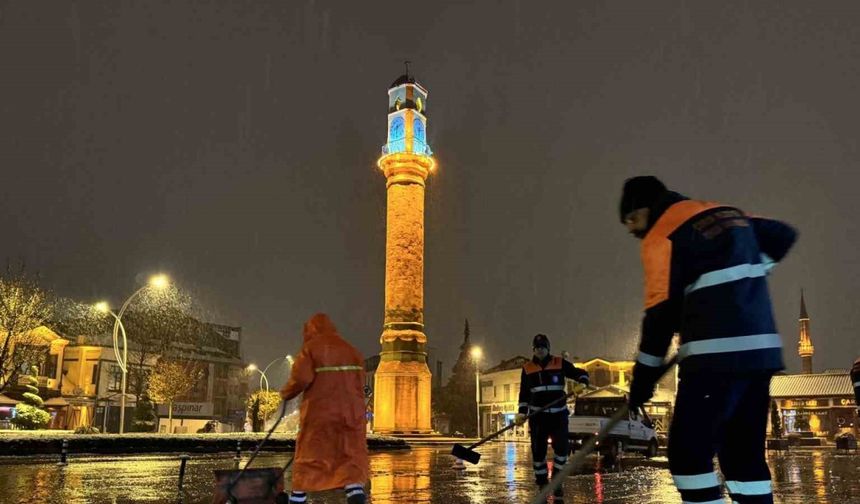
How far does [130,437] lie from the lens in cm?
2142

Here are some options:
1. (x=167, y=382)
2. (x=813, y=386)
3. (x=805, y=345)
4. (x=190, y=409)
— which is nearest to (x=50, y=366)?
(x=190, y=409)

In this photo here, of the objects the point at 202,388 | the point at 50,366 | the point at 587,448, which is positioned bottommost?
the point at 587,448

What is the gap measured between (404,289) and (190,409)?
32753 millimetres

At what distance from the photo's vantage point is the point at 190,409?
62719 millimetres

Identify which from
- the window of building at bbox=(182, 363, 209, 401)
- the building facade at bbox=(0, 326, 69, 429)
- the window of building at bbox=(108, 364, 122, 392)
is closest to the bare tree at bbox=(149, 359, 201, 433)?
the building facade at bbox=(0, 326, 69, 429)

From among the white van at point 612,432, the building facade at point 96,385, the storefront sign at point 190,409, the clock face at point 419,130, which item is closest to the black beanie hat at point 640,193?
the white van at point 612,432

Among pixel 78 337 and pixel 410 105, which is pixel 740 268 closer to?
pixel 410 105

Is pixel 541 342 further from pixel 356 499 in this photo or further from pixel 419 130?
pixel 419 130

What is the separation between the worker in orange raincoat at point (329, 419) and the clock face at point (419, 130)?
3510 centimetres

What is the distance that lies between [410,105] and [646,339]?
3978 cm

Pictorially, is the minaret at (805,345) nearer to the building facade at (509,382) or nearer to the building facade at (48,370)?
the building facade at (509,382)

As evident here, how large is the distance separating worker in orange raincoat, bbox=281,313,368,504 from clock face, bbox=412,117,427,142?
1382 inches

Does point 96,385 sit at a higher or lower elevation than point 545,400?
higher

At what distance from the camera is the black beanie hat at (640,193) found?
3816 mm
